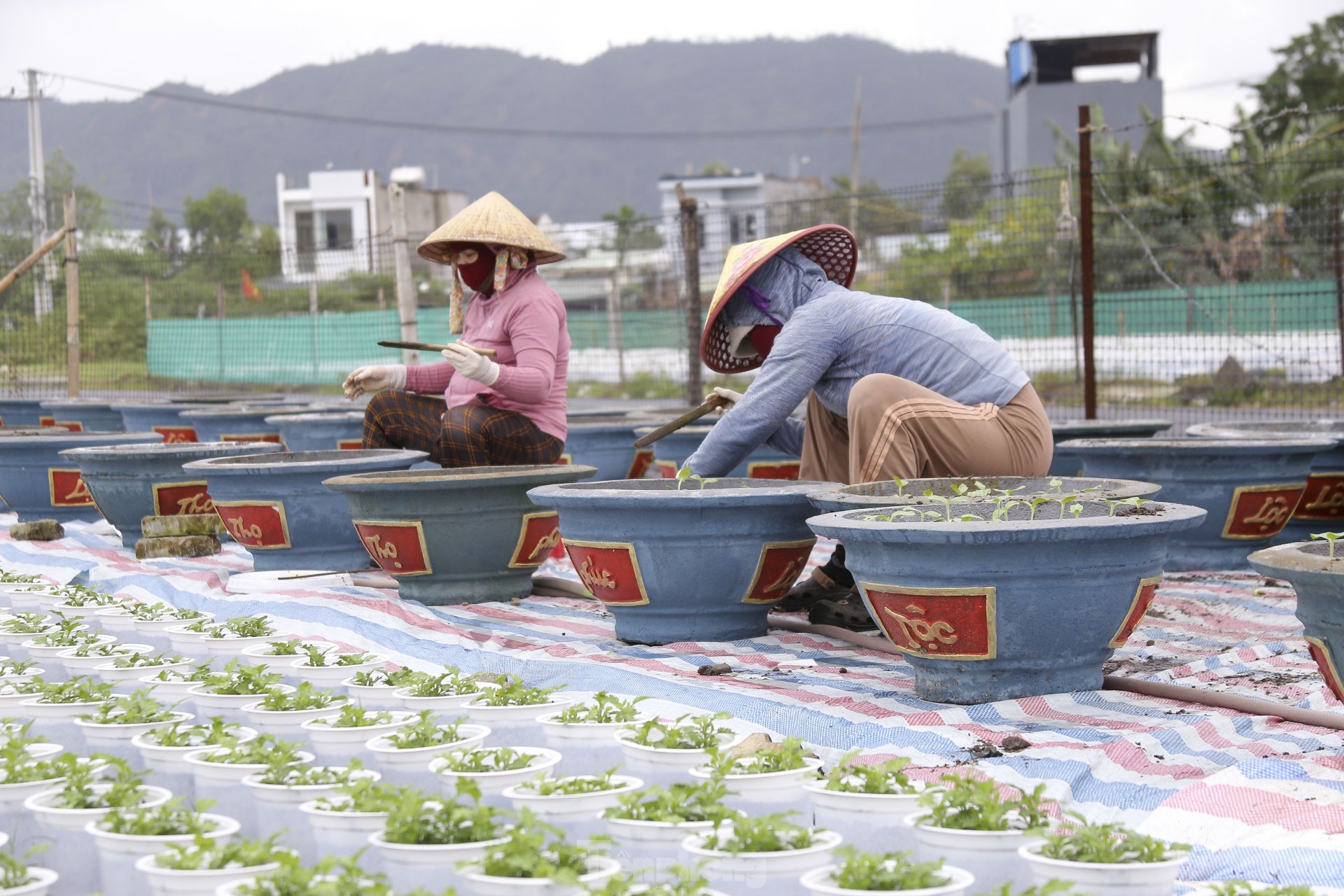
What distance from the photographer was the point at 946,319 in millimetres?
3729

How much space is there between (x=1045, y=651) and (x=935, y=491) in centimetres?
61

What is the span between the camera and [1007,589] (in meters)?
2.74

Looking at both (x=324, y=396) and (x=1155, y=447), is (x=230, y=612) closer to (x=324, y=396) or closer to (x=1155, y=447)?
(x=1155, y=447)

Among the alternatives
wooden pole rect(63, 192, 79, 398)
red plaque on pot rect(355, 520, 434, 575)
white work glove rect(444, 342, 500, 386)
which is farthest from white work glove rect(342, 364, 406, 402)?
wooden pole rect(63, 192, 79, 398)

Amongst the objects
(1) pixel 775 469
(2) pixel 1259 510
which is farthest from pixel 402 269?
(2) pixel 1259 510

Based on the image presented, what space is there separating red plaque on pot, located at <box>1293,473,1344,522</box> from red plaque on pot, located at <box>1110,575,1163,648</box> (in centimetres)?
222

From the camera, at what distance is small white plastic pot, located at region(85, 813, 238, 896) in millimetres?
1812

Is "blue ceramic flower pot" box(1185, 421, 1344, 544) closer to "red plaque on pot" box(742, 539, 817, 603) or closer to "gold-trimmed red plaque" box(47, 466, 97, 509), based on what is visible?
"red plaque on pot" box(742, 539, 817, 603)

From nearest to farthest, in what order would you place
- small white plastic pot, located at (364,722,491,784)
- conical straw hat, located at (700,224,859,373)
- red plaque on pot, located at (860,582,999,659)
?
small white plastic pot, located at (364,722,491,784)
red plaque on pot, located at (860,582,999,659)
conical straw hat, located at (700,224,859,373)

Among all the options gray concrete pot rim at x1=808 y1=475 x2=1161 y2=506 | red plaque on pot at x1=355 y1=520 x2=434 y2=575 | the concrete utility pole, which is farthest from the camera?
the concrete utility pole

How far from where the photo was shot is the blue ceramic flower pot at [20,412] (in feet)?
33.1

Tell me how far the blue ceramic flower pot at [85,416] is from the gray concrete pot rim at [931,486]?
6794 millimetres

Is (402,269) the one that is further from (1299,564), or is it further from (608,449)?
(1299,564)

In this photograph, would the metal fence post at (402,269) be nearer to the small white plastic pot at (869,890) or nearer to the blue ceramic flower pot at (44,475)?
the blue ceramic flower pot at (44,475)
